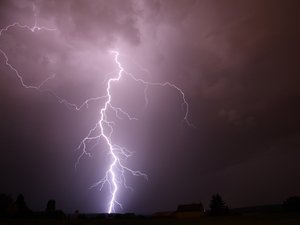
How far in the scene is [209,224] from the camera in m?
A: 28.5

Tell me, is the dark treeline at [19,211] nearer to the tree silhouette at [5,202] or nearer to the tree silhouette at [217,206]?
the tree silhouette at [5,202]

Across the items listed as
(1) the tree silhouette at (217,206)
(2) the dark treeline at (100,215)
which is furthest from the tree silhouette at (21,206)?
(1) the tree silhouette at (217,206)

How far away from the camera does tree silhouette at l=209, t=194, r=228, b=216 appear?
172ft

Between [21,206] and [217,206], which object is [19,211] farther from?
[217,206]

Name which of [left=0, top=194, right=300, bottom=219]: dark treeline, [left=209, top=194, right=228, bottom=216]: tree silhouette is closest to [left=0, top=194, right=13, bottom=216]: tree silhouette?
[left=0, top=194, right=300, bottom=219]: dark treeline

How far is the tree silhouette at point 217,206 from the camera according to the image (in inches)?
2069

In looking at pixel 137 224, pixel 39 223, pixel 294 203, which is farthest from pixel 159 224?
pixel 294 203

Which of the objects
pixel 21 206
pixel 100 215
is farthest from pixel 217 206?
pixel 21 206

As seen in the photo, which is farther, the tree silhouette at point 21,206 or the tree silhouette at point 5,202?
the tree silhouette at point 5,202

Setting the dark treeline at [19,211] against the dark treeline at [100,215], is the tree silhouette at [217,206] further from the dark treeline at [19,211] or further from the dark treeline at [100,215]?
the dark treeline at [19,211]

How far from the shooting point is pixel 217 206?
55969 mm

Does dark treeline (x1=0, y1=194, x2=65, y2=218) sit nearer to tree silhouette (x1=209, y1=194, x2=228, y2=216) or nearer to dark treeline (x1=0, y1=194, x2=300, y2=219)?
dark treeline (x1=0, y1=194, x2=300, y2=219)

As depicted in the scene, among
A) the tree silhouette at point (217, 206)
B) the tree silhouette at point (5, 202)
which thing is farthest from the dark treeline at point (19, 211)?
the tree silhouette at point (217, 206)

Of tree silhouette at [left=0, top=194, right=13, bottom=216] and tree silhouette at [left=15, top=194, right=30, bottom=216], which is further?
tree silhouette at [left=0, top=194, right=13, bottom=216]
